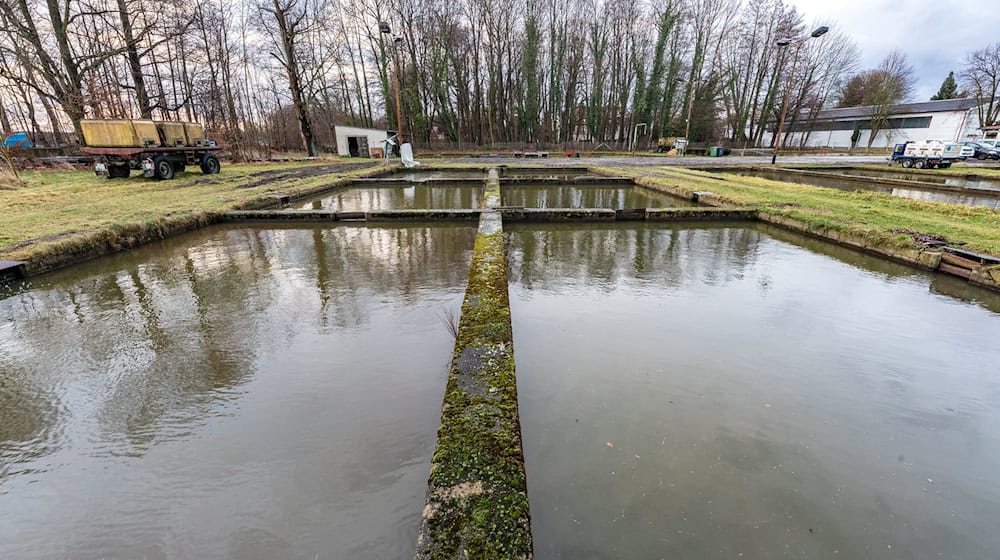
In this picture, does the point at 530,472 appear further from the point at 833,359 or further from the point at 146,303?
the point at 146,303

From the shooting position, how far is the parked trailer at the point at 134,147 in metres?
12.7

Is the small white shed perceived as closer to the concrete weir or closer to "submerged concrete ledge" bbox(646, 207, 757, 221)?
"submerged concrete ledge" bbox(646, 207, 757, 221)

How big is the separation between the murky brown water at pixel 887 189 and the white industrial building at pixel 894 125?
3026 centimetres

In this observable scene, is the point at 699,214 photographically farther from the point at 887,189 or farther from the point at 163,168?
the point at 163,168

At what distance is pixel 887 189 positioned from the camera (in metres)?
12.7

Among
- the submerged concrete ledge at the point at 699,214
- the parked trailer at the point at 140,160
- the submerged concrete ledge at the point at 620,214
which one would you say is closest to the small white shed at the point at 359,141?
the parked trailer at the point at 140,160

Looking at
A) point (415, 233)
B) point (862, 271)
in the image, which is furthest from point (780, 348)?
point (415, 233)

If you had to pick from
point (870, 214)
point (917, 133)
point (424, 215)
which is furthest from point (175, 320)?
point (917, 133)

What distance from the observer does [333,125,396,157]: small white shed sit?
27.5m

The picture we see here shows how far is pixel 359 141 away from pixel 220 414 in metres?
28.5

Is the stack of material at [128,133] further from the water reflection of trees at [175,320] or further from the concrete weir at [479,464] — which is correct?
the concrete weir at [479,464]

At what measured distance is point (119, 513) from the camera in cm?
176

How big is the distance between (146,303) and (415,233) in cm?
376

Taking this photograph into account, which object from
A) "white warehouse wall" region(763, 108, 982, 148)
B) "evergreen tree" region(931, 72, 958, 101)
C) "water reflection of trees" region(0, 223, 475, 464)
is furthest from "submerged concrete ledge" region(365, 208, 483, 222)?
"evergreen tree" region(931, 72, 958, 101)
